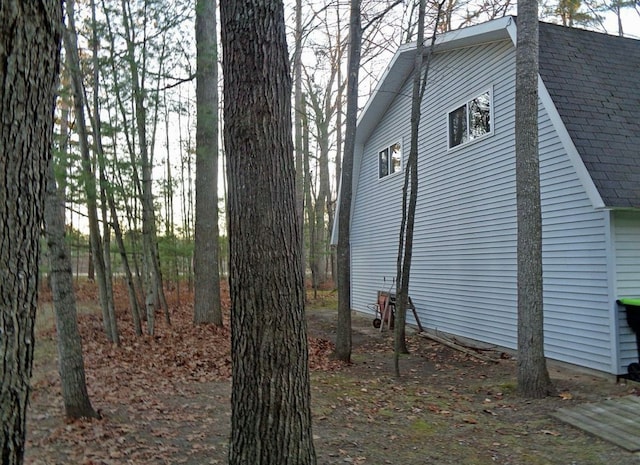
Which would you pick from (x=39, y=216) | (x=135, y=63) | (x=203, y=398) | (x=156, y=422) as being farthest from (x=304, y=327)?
(x=135, y=63)

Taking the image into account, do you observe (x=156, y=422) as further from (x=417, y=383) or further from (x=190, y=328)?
(x=190, y=328)

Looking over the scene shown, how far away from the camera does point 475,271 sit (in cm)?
1095

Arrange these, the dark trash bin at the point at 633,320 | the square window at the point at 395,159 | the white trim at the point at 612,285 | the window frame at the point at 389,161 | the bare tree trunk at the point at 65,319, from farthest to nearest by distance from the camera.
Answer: the square window at the point at 395,159 → the window frame at the point at 389,161 → the white trim at the point at 612,285 → the dark trash bin at the point at 633,320 → the bare tree trunk at the point at 65,319

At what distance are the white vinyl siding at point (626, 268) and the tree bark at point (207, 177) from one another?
310 inches

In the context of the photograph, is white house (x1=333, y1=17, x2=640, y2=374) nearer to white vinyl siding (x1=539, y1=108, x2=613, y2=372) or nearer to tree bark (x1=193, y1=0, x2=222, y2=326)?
white vinyl siding (x1=539, y1=108, x2=613, y2=372)

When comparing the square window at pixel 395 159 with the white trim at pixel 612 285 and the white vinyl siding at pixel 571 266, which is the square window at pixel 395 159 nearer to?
the white vinyl siding at pixel 571 266

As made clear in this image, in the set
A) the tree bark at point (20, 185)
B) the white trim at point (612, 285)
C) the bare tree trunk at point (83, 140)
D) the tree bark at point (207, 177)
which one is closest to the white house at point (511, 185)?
the white trim at point (612, 285)

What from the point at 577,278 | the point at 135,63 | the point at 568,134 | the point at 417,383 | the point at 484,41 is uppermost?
the point at 484,41

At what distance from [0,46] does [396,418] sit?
5.37m

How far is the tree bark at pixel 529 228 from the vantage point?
666 centimetres

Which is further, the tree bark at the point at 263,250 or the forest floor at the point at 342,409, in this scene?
the forest floor at the point at 342,409

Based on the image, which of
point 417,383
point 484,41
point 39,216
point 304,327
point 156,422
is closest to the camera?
point 39,216

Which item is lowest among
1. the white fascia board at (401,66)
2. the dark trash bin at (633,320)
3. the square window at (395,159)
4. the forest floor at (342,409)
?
the forest floor at (342,409)

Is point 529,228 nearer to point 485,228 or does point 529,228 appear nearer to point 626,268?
point 626,268
